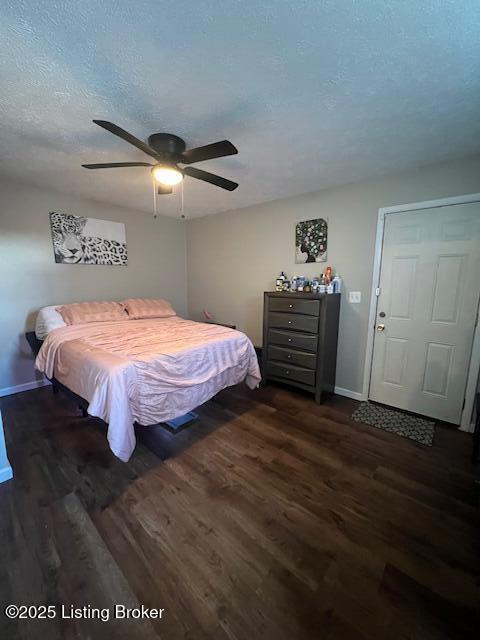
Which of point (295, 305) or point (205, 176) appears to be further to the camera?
point (295, 305)

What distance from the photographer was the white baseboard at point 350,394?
2.87m

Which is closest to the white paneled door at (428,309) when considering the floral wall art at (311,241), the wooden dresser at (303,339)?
the wooden dresser at (303,339)

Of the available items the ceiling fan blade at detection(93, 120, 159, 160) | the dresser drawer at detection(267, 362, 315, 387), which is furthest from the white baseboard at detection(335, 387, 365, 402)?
the ceiling fan blade at detection(93, 120, 159, 160)

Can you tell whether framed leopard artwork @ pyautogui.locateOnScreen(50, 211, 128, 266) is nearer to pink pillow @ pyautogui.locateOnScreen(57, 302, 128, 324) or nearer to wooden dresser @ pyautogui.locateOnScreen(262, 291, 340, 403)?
pink pillow @ pyautogui.locateOnScreen(57, 302, 128, 324)

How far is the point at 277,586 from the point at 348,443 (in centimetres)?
127

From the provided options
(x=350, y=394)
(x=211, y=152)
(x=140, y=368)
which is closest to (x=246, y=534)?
(x=140, y=368)

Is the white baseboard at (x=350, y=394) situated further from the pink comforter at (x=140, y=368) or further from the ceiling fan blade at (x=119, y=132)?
the ceiling fan blade at (x=119, y=132)

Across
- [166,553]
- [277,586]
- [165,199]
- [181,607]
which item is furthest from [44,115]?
[277,586]

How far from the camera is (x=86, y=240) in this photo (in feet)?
10.9

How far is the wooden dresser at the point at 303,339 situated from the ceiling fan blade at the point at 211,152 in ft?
5.25

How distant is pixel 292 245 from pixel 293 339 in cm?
125

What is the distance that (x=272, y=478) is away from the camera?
1739 millimetres

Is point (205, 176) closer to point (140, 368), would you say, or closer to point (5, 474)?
point (140, 368)

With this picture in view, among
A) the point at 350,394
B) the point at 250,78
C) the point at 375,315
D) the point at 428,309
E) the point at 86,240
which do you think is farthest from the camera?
the point at 86,240
